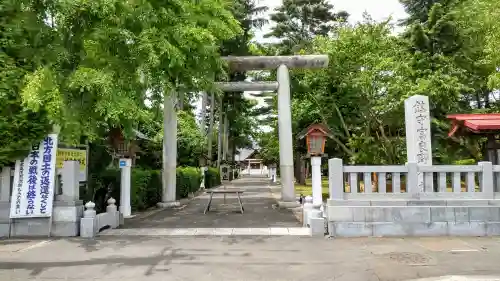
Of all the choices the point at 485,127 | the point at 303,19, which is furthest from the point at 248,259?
the point at 303,19

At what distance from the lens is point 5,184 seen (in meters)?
9.55

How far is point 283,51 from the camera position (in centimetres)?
3012

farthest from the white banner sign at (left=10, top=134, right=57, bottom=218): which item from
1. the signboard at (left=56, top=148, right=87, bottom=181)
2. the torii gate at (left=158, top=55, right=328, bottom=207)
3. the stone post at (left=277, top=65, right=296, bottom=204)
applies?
the stone post at (left=277, top=65, right=296, bottom=204)

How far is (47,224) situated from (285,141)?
9591mm

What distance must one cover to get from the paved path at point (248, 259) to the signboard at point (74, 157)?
2434mm

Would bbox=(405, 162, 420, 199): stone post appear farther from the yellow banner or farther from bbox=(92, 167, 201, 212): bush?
bbox=(92, 167, 201, 212): bush

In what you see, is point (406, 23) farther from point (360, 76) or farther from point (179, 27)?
point (179, 27)

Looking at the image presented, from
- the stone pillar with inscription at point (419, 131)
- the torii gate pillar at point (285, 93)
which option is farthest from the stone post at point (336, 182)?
the torii gate pillar at point (285, 93)

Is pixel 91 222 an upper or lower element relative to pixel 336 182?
lower

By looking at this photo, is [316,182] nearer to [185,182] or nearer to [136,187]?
[136,187]

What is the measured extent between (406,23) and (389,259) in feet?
76.5

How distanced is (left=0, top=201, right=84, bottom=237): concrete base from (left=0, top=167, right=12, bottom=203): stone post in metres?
0.20

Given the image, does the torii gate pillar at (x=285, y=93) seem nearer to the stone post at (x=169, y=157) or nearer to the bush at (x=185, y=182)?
the stone post at (x=169, y=157)

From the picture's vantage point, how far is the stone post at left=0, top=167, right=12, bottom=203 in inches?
376
